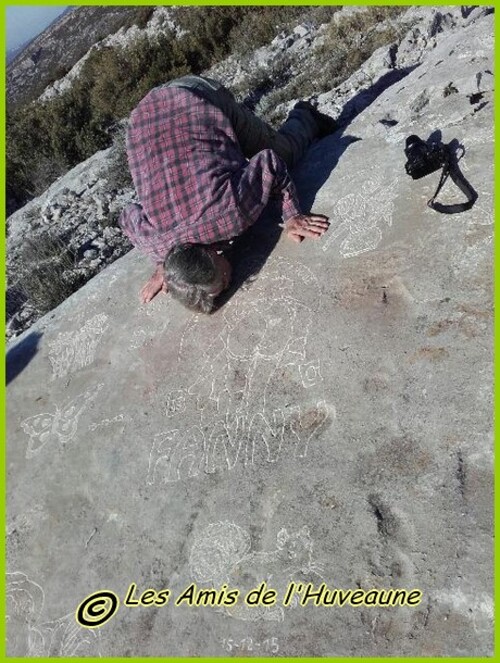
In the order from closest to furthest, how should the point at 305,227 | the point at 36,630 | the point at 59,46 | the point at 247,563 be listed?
1. the point at 247,563
2. the point at 36,630
3. the point at 305,227
4. the point at 59,46

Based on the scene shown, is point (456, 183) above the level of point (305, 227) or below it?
below

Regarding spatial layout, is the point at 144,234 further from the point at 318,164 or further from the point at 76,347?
the point at 318,164

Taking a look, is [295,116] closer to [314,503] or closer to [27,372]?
[27,372]

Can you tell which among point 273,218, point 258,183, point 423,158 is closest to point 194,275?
point 258,183

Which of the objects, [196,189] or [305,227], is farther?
[305,227]

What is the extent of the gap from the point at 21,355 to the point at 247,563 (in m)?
Result: 2.68

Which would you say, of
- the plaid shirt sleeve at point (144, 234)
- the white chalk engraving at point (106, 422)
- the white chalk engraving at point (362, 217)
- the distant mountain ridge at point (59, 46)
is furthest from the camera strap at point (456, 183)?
the distant mountain ridge at point (59, 46)

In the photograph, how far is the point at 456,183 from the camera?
3.49 metres

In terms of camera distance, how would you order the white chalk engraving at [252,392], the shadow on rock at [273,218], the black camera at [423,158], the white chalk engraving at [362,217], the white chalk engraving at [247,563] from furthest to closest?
the shadow on rock at [273,218] < the white chalk engraving at [362,217] < the black camera at [423,158] < the white chalk engraving at [252,392] < the white chalk engraving at [247,563]

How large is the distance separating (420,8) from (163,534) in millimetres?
6993

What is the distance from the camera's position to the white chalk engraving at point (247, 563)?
2676mm

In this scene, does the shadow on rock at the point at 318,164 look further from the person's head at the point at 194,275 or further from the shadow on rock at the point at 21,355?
the shadow on rock at the point at 21,355

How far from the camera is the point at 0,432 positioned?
13.2 feet

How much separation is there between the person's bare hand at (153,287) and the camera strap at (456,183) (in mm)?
1910
